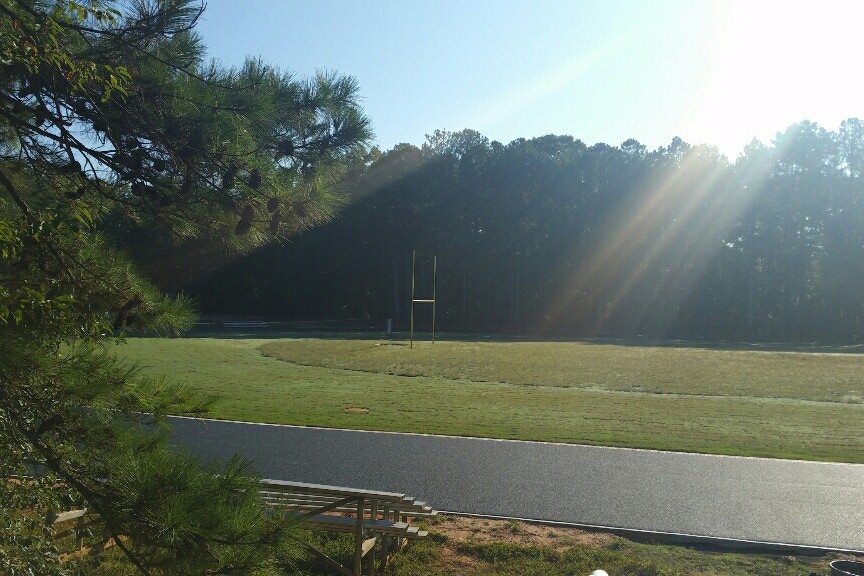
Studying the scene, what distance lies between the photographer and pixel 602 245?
56281 mm

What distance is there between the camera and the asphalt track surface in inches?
307

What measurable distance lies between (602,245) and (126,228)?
53.4m

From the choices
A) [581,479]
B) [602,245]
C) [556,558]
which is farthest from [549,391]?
[602,245]

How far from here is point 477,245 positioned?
58.0 m

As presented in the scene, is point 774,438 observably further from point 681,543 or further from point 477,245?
point 477,245

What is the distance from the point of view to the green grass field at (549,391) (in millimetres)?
13305

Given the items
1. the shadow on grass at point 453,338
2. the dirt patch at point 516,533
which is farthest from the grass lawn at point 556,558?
the shadow on grass at point 453,338

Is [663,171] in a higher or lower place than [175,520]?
higher

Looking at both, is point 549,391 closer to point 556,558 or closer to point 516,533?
point 516,533

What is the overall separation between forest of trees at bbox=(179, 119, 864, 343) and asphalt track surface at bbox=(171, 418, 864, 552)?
133ft

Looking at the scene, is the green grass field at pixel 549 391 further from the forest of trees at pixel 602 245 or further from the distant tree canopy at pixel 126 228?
the forest of trees at pixel 602 245

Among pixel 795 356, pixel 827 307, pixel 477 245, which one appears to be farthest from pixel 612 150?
pixel 795 356

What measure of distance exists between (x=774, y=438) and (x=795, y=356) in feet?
60.3

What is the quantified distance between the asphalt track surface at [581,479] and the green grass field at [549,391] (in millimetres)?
927
